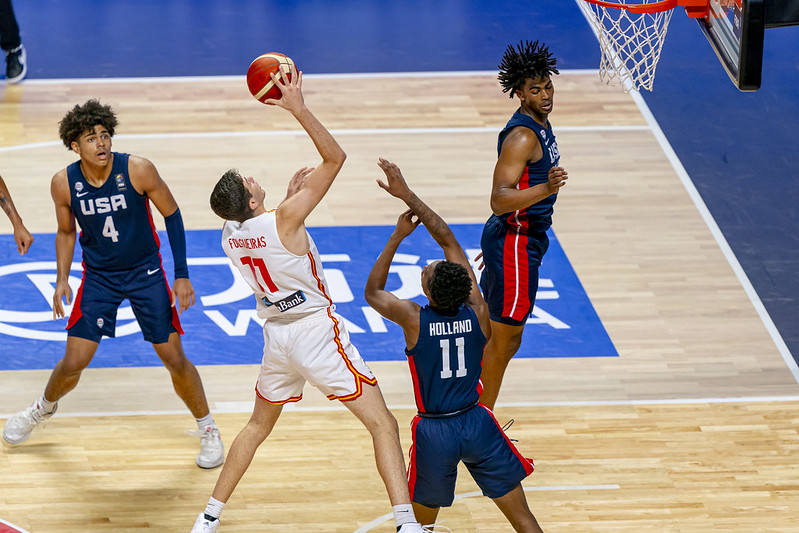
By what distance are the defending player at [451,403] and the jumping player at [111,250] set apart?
1408 millimetres

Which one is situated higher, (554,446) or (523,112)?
(523,112)

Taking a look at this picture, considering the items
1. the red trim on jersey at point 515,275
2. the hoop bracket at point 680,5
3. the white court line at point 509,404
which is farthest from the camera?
the white court line at point 509,404

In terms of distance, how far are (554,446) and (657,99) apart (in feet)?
19.3

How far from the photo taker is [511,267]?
573 cm

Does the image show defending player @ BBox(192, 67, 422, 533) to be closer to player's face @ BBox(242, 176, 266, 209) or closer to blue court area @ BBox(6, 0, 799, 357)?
player's face @ BBox(242, 176, 266, 209)

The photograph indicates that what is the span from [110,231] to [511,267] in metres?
1.98

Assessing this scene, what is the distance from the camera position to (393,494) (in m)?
4.77

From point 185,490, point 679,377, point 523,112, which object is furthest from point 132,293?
point 679,377

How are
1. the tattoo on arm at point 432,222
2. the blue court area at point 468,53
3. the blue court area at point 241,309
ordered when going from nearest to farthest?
1. the tattoo on arm at point 432,222
2. the blue court area at point 241,309
3. the blue court area at point 468,53

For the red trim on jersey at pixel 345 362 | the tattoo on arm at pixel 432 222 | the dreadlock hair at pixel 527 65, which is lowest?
the red trim on jersey at pixel 345 362

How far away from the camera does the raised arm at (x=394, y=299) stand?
4617 mm

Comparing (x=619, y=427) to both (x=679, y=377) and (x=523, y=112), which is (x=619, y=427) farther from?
(x=523, y=112)

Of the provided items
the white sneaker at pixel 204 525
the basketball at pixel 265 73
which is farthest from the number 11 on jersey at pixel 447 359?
the basketball at pixel 265 73

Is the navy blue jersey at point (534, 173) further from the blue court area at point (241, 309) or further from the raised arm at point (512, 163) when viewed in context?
the blue court area at point (241, 309)
